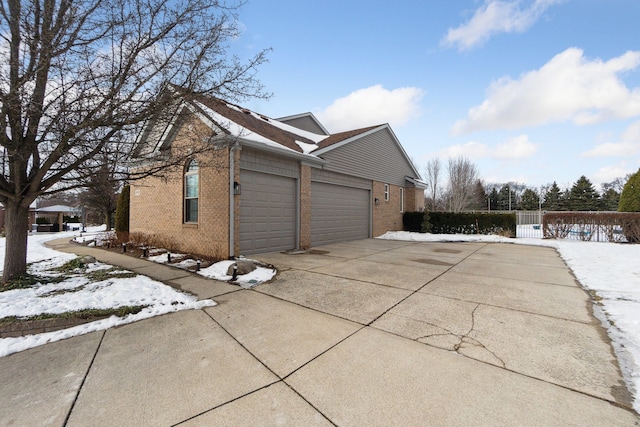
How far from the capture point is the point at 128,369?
2.43 metres

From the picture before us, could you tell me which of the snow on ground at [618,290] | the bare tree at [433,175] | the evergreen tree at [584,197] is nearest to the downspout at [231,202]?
the snow on ground at [618,290]

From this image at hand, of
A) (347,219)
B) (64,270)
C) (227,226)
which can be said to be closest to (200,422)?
(227,226)

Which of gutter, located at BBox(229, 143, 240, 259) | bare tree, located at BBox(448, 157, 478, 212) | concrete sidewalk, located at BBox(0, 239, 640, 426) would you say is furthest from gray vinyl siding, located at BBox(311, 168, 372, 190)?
bare tree, located at BBox(448, 157, 478, 212)

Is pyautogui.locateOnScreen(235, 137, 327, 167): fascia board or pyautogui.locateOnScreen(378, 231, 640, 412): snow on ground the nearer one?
pyautogui.locateOnScreen(378, 231, 640, 412): snow on ground

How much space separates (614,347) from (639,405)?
1147 mm

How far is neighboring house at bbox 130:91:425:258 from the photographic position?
277 inches

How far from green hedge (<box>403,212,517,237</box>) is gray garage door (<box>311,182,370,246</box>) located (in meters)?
4.56

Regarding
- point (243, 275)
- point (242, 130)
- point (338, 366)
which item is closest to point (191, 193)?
point (242, 130)

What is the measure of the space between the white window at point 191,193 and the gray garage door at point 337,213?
4.01 meters

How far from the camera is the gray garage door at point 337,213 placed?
10242 millimetres

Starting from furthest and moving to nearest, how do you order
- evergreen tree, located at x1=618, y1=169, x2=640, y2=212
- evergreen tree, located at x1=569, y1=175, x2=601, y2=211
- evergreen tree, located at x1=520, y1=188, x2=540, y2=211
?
evergreen tree, located at x1=520, y1=188, x2=540, y2=211, evergreen tree, located at x1=569, y1=175, x2=601, y2=211, evergreen tree, located at x1=618, y1=169, x2=640, y2=212

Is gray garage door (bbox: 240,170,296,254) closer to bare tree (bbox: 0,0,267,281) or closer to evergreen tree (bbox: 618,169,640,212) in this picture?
bare tree (bbox: 0,0,267,281)

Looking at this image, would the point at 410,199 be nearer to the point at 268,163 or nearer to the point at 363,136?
the point at 363,136

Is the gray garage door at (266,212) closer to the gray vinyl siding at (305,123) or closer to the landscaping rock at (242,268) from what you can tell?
the landscaping rock at (242,268)
